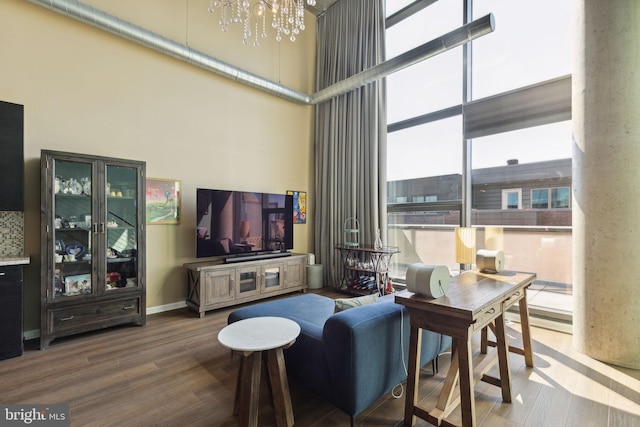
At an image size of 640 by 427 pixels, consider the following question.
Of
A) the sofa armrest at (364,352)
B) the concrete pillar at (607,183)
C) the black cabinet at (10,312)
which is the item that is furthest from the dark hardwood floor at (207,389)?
the concrete pillar at (607,183)

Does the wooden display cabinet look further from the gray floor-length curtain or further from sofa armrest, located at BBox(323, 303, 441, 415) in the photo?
the gray floor-length curtain

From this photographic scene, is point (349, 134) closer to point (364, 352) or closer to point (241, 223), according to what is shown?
point (241, 223)

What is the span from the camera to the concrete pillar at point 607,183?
244cm

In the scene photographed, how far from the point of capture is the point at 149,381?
219 cm

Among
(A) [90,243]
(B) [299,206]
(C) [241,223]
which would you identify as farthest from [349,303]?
(B) [299,206]

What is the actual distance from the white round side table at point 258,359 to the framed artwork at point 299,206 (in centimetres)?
361

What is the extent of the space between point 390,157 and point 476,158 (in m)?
1.33

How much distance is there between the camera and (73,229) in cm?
300

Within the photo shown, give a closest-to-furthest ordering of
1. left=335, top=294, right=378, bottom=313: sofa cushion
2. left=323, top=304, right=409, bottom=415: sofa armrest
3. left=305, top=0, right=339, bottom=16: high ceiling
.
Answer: left=323, top=304, right=409, bottom=415: sofa armrest
left=335, top=294, right=378, bottom=313: sofa cushion
left=305, top=0, right=339, bottom=16: high ceiling

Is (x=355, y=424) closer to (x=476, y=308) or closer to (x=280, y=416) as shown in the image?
(x=280, y=416)

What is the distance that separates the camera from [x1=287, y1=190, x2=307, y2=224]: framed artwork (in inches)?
209

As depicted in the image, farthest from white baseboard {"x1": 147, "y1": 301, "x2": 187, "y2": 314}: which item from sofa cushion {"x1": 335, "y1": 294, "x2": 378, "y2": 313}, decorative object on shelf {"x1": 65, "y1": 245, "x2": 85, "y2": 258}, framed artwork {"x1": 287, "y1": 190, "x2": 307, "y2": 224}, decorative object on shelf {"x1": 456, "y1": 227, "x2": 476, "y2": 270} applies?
decorative object on shelf {"x1": 456, "y1": 227, "x2": 476, "y2": 270}

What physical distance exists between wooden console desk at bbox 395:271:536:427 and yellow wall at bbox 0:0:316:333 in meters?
3.35

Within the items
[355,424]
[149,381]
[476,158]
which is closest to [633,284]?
[476,158]
